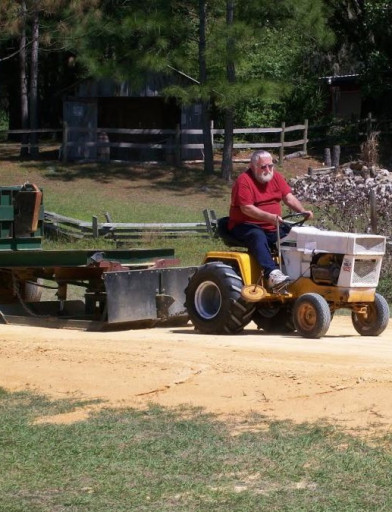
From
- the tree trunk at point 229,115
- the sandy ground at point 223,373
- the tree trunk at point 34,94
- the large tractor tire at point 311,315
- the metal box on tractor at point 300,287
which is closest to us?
the sandy ground at point 223,373

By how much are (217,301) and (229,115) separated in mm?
26859

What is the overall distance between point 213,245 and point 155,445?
1786cm

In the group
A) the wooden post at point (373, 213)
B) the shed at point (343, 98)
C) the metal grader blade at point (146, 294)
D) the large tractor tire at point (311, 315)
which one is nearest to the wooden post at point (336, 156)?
the shed at point (343, 98)

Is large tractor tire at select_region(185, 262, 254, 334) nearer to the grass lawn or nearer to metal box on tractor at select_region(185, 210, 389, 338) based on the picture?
metal box on tractor at select_region(185, 210, 389, 338)

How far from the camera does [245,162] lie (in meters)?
42.8

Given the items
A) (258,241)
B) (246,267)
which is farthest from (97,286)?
(258,241)

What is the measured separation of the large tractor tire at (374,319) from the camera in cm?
1219

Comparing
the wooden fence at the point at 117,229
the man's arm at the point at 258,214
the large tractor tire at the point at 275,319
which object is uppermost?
the man's arm at the point at 258,214

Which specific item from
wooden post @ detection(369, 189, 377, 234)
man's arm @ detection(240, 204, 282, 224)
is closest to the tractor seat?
man's arm @ detection(240, 204, 282, 224)

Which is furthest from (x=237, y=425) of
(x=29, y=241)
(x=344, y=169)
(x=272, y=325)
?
(x=344, y=169)

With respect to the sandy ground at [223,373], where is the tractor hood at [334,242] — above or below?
above

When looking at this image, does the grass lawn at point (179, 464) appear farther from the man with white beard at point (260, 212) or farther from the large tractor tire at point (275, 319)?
the large tractor tire at point (275, 319)

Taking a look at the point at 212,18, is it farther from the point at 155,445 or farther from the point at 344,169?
the point at 155,445

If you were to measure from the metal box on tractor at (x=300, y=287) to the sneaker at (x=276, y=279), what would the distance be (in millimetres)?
111
